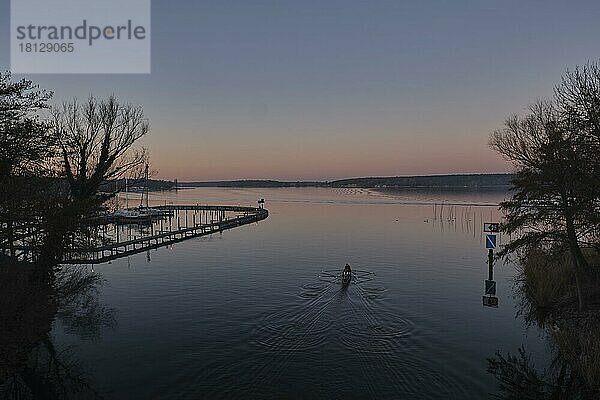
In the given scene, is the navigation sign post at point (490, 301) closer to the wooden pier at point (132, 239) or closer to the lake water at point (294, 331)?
the lake water at point (294, 331)

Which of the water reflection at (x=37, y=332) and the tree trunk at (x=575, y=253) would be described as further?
the tree trunk at (x=575, y=253)

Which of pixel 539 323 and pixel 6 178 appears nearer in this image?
pixel 6 178

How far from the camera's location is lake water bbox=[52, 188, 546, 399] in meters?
15.3

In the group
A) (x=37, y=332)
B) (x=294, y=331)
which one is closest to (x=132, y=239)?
(x=37, y=332)

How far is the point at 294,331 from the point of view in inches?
802

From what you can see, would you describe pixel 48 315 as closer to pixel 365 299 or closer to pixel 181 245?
pixel 365 299

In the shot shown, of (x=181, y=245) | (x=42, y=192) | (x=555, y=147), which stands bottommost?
(x=181, y=245)

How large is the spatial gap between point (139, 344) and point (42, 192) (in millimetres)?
7059

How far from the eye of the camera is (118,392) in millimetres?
14922

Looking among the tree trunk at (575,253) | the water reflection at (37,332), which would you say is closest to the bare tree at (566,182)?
the tree trunk at (575,253)

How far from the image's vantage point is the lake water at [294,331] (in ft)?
50.2

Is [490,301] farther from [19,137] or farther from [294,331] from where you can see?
[19,137]

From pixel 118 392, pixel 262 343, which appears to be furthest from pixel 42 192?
pixel 262 343

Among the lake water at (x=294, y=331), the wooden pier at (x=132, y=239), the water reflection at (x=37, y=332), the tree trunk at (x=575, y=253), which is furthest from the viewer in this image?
the wooden pier at (x=132, y=239)
